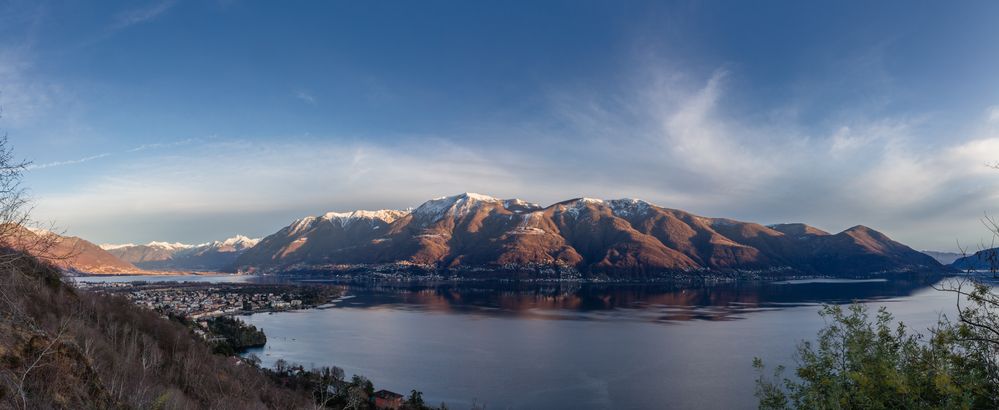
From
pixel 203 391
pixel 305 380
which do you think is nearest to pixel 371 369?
pixel 305 380

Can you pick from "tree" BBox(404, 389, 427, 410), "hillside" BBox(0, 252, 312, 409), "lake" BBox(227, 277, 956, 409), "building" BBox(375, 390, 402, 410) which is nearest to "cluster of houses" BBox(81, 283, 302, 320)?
"lake" BBox(227, 277, 956, 409)

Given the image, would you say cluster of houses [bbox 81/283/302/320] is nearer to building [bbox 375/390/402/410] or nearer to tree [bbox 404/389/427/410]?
building [bbox 375/390/402/410]

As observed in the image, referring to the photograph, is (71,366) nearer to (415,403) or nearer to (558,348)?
(415,403)

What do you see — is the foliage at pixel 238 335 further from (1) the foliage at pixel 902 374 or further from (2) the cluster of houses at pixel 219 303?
(1) the foliage at pixel 902 374

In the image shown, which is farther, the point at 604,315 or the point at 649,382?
the point at 604,315

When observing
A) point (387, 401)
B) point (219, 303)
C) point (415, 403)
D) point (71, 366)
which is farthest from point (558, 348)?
point (219, 303)

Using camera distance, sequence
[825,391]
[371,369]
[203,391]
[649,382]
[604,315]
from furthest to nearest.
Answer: [604,315], [371,369], [649,382], [203,391], [825,391]

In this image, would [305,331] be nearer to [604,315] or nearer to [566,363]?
[566,363]
